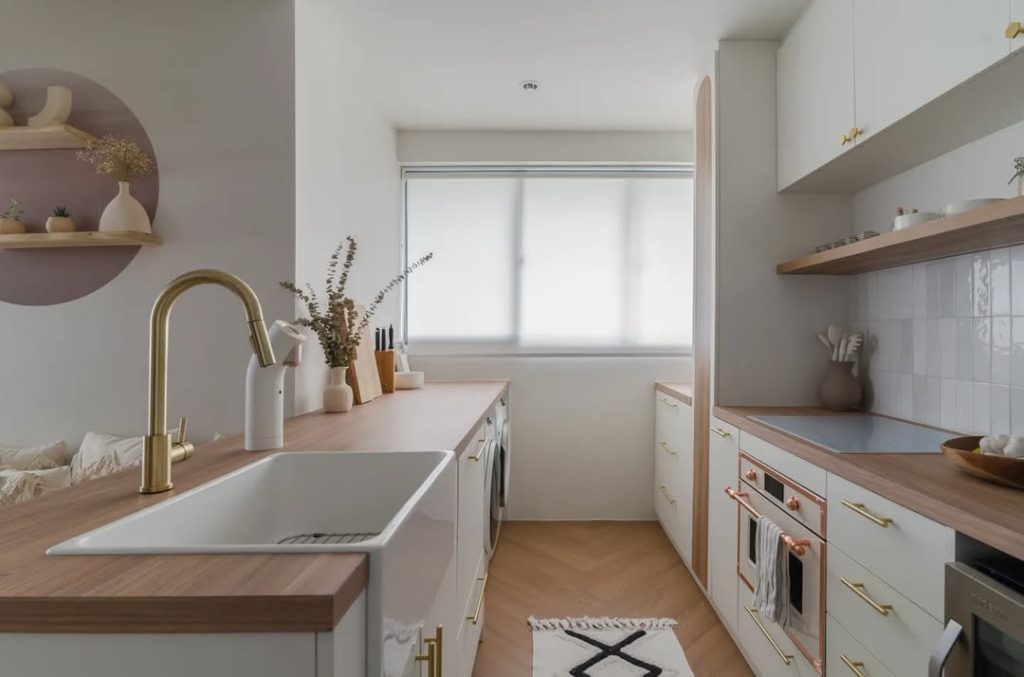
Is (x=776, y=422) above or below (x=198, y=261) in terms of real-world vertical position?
below

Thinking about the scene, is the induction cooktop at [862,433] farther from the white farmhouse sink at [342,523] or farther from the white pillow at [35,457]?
the white pillow at [35,457]

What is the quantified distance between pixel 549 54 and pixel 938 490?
2268 mm

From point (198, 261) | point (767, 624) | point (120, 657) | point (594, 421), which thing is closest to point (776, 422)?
point (767, 624)

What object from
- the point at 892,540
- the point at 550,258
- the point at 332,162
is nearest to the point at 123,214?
the point at 332,162

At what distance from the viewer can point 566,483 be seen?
3.44 m

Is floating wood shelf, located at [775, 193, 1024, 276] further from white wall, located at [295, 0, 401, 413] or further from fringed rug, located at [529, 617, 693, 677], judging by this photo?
white wall, located at [295, 0, 401, 413]

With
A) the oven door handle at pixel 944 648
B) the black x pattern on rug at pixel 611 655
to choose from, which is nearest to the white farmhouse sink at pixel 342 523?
the oven door handle at pixel 944 648

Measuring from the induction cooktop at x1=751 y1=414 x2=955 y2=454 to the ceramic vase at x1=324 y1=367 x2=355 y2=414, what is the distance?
1577 mm

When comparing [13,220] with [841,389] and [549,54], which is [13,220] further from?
[841,389]

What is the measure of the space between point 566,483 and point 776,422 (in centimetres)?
180

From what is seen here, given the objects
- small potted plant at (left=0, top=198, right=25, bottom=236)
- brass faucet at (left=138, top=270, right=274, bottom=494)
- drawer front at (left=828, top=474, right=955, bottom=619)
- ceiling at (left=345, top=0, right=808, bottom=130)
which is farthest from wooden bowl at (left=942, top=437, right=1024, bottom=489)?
small potted plant at (left=0, top=198, right=25, bottom=236)

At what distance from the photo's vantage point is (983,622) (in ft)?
2.86

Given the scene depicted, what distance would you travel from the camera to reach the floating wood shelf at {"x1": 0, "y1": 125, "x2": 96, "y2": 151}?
6.15 feet

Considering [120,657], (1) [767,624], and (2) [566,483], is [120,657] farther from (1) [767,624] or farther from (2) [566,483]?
(2) [566,483]
